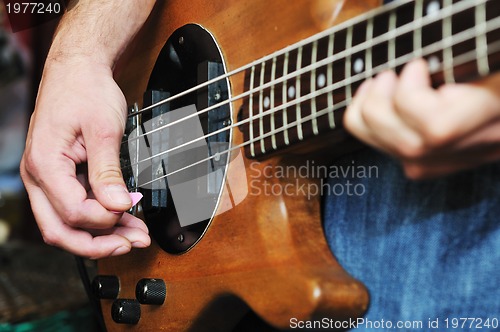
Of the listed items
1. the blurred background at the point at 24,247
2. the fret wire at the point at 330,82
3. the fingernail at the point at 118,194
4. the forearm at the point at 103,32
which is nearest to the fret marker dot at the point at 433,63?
the fret wire at the point at 330,82

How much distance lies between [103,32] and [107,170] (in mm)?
264

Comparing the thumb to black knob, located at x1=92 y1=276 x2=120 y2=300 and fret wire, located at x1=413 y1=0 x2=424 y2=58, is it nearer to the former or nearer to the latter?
black knob, located at x1=92 y1=276 x2=120 y2=300

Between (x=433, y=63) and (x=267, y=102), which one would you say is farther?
(x=267, y=102)

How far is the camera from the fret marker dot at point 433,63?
49cm

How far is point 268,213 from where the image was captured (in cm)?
68

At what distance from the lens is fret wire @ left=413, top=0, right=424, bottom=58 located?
0.50m

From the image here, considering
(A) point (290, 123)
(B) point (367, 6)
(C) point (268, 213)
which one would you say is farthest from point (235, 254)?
(B) point (367, 6)

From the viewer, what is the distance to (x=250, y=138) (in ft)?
2.24

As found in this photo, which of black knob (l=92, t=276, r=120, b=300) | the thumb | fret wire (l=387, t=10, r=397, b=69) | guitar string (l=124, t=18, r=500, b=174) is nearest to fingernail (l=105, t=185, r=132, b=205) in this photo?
the thumb

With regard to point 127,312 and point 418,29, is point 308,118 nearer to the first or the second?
point 418,29

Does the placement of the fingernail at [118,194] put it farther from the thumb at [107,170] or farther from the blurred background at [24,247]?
the blurred background at [24,247]

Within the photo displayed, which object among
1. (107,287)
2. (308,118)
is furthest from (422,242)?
(107,287)

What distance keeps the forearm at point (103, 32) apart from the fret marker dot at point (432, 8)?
510 mm

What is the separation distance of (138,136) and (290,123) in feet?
1.01
